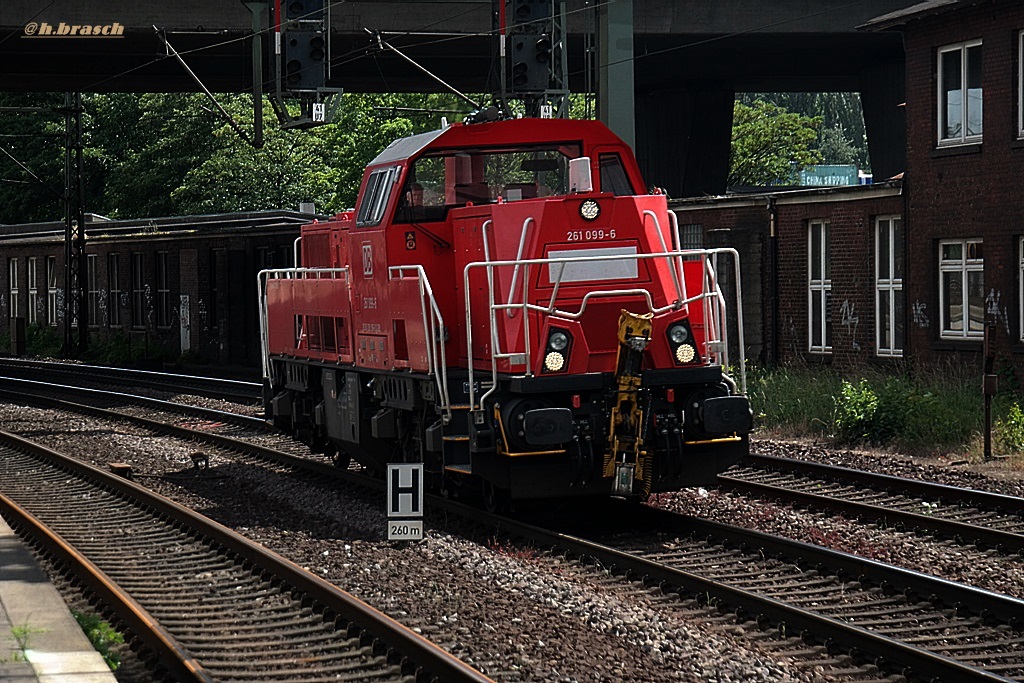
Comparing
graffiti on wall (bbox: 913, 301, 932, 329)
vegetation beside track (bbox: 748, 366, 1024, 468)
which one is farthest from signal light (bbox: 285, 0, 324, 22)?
graffiti on wall (bbox: 913, 301, 932, 329)

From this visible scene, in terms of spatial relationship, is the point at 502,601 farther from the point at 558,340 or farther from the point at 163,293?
the point at 163,293

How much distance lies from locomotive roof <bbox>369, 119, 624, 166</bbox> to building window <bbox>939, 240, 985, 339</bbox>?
9773 mm

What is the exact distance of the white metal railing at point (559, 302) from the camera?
11.4 meters

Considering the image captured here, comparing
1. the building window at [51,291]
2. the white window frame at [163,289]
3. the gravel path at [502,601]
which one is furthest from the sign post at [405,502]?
the building window at [51,291]

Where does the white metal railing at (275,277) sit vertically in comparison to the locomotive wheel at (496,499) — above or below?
above

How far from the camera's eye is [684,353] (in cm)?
1191

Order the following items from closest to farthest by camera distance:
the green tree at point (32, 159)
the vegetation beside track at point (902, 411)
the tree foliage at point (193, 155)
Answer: the vegetation beside track at point (902, 411) → the tree foliage at point (193, 155) → the green tree at point (32, 159)

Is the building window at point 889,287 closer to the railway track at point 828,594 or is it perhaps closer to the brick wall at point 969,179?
the brick wall at point 969,179

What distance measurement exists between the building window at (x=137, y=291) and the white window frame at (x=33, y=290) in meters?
9.46

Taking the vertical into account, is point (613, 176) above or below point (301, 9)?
below

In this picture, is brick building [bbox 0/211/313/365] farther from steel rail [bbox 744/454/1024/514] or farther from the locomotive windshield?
the locomotive windshield

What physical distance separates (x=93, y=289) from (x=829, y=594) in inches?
1768

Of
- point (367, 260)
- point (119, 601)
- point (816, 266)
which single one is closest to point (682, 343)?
point (367, 260)

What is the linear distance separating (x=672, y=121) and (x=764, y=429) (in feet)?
73.2
